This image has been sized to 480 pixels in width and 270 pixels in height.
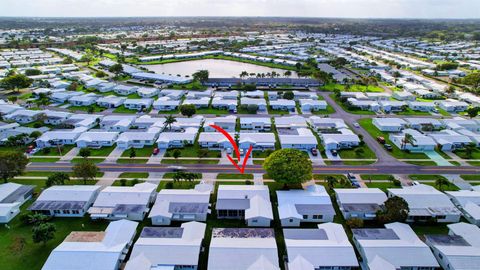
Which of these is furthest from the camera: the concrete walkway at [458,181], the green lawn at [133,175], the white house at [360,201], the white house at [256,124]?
the white house at [256,124]

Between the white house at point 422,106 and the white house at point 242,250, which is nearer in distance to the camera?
the white house at point 242,250

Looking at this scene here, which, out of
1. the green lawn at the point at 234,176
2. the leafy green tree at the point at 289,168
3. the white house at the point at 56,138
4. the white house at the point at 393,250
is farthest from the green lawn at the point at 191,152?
the white house at the point at 393,250

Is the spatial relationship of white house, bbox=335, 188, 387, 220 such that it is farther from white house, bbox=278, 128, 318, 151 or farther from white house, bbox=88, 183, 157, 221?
white house, bbox=88, 183, 157, 221

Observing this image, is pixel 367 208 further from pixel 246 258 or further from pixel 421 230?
pixel 246 258

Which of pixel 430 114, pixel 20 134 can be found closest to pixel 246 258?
pixel 20 134

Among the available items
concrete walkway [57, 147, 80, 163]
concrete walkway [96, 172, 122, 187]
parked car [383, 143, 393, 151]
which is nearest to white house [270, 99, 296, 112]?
parked car [383, 143, 393, 151]

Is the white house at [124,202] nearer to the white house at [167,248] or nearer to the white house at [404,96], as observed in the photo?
the white house at [167,248]

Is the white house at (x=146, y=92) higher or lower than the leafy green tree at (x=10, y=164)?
higher
